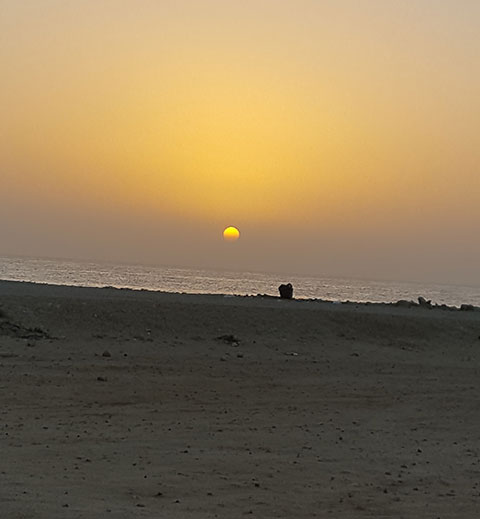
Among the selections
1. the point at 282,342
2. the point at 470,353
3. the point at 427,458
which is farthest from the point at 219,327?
the point at 427,458

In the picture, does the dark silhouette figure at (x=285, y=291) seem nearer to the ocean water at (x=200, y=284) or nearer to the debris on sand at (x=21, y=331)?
the debris on sand at (x=21, y=331)

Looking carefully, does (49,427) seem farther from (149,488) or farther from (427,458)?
(427,458)

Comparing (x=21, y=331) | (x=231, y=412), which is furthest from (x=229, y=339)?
(x=231, y=412)

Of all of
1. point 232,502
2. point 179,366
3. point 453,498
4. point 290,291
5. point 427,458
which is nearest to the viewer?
point 232,502

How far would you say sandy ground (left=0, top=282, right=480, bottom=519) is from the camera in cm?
889

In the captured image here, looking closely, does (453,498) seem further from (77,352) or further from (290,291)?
(290,291)

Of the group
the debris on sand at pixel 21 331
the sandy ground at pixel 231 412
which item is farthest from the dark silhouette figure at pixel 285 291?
the debris on sand at pixel 21 331

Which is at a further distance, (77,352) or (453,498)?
(77,352)

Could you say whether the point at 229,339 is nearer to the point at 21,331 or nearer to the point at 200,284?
the point at 21,331

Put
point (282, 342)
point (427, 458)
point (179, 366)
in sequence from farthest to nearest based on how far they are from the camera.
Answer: point (282, 342), point (179, 366), point (427, 458)

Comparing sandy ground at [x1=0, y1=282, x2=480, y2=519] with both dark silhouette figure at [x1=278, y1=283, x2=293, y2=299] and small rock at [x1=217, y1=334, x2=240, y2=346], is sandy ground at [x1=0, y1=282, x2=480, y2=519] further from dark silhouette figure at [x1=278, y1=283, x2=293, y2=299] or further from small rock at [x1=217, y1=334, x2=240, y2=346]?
dark silhouette figure at [x1=278, y1=283, x2=293, y2=299]

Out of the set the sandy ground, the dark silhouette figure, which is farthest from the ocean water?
the sandy ground

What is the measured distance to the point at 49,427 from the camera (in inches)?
476

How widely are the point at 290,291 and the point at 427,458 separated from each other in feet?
84.6
